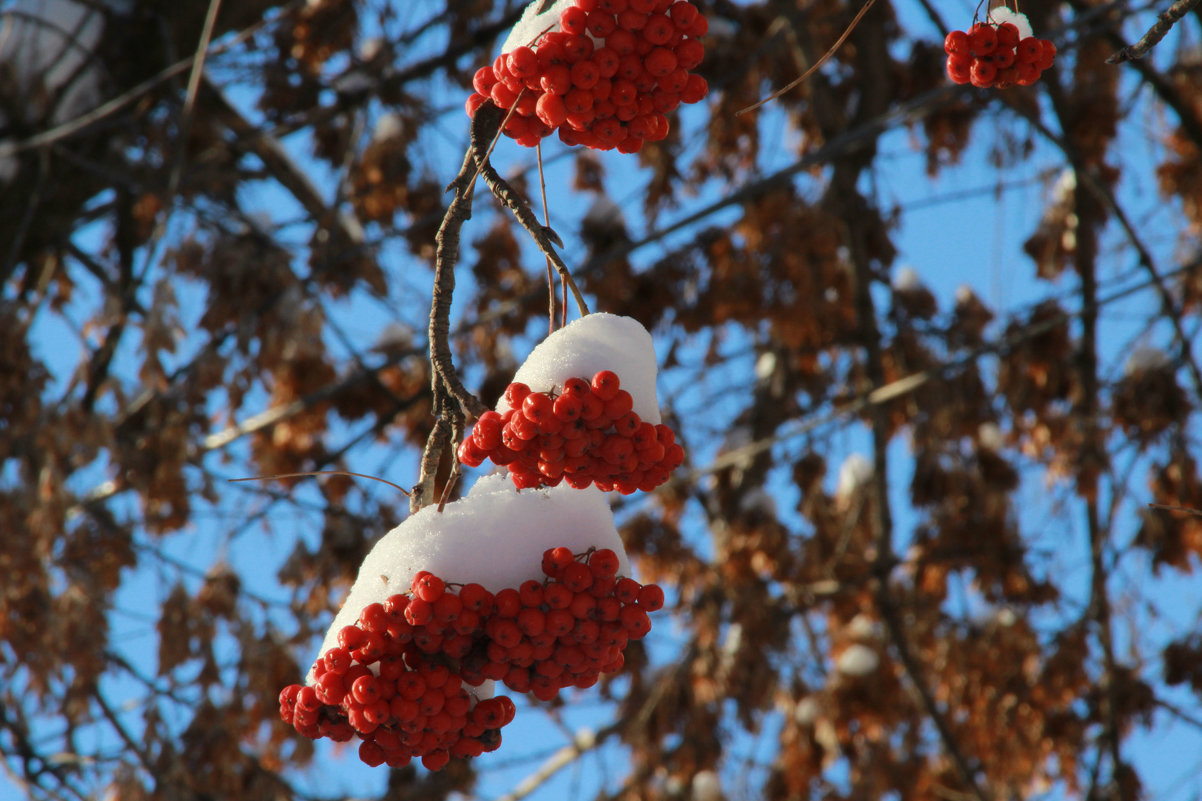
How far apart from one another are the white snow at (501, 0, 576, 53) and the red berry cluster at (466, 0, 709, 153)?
0.6 inches

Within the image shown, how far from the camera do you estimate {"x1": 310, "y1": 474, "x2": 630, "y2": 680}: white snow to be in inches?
55.9

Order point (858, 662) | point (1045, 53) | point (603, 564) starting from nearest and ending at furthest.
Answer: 1. point (603, 564)
2. point (1045, 53)
3. point (858, 662)

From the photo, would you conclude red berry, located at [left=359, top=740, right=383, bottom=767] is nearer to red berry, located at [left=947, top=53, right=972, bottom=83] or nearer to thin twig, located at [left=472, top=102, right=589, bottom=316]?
thin twig, located at [left=472, top=102, right=589, bottom=316]

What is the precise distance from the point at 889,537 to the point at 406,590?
154 inches

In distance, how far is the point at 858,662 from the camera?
18.0 feet

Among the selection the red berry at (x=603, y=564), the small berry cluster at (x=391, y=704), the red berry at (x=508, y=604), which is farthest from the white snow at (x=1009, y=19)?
the small berry cluster at (x=391, y=704)

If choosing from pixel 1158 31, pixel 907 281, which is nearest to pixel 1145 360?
pixel 907 281

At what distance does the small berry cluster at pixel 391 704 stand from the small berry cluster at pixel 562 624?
0.05 m

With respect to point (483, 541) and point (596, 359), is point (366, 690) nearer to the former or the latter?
point (483, 541)

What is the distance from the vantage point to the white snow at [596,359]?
1.38m

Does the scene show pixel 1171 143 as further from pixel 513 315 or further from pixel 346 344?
pixel 346 344

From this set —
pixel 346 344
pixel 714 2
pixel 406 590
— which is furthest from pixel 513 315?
pixel 406 590

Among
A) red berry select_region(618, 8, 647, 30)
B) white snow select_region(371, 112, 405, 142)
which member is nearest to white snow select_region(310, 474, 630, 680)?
red berry select_region(618, 8, 647, 30)

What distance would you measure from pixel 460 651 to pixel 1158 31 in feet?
3.52
